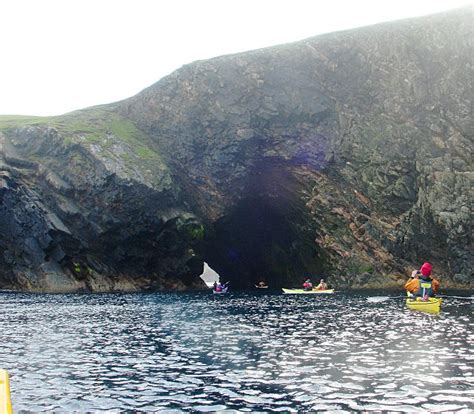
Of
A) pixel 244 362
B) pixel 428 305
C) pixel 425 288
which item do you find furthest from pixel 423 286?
pixel 244 362

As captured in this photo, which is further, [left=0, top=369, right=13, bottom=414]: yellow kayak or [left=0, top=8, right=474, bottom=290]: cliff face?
[left=0, top=8, right=474, bottom=290]: cliff face

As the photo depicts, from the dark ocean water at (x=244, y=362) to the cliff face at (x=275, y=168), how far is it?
1308 inches

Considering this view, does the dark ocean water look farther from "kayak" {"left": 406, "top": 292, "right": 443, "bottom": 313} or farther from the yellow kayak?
the yellow kayak

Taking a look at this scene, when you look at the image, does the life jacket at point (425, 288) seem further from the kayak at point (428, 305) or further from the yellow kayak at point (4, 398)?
the yellow kayak at point (4, 398)

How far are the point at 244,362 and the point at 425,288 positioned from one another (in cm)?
2619

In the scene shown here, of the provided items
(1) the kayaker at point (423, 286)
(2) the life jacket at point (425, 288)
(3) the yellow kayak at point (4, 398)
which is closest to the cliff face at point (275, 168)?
(1) the kayaker at point (423, 286)

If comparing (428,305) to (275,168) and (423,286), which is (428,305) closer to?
(423,286)

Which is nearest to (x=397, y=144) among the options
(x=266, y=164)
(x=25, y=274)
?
(x=266, y=164)

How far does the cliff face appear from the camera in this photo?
71.8m

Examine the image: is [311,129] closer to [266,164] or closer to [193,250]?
[266,164]

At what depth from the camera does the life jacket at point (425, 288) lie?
144ft

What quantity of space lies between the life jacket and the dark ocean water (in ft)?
10.7

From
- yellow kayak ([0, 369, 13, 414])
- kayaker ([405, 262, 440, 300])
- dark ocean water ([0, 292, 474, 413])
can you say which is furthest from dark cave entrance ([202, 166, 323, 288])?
yellow kayak ([0, 369, 13, 414])

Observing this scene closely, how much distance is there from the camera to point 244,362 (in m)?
22.8
